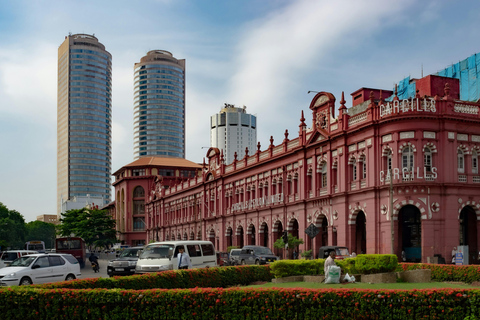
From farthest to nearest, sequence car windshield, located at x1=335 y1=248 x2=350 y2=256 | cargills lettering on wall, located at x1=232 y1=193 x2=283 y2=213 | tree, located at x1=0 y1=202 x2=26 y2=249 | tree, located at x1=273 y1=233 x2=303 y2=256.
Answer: tree, located at x1=0 y1=202 x2=26 y2=249 → cargills lettering on wall, located at x1=232 y1=193 x2=283 y2=213 → tree, located at x1=273 y1=233 x2=303 y2=256 → car windshield, located at x1=335 y1=248 x2=350 y2=256

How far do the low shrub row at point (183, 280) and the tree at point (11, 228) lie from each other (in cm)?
8539

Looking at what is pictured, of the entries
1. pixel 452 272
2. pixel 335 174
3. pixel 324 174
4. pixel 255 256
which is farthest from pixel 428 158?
pixel 452 272

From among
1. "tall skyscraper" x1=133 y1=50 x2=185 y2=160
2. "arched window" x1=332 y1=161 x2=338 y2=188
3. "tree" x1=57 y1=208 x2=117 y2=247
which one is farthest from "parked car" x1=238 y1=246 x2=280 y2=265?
"tall skyscraper" x1=133 y1=50 x2=185 y2=160

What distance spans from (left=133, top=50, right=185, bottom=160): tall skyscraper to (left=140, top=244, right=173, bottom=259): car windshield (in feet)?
549

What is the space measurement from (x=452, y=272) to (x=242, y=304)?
15835mm

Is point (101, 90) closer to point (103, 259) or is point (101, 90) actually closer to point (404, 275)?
point (103, 259)

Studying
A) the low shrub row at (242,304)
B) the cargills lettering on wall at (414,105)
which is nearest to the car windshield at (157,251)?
the low shrub row at (242,304)

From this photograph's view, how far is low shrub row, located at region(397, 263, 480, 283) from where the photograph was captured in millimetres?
25453

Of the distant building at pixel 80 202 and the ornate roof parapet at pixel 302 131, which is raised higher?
the ornate roof parapet at pixel 302 131

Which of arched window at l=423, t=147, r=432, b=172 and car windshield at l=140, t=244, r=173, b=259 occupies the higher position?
arched window at l=423, t=147, r=432, b=172

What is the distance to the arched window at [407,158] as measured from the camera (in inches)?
1599

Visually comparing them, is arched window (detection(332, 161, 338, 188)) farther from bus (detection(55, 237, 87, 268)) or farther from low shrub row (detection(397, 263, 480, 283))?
bus (detection(55, 237, 87, 268))

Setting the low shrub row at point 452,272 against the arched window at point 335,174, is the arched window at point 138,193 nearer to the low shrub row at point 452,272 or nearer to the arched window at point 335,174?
the arched window at point 335,174

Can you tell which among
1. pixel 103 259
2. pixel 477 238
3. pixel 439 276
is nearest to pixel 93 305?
pixel 439 276
